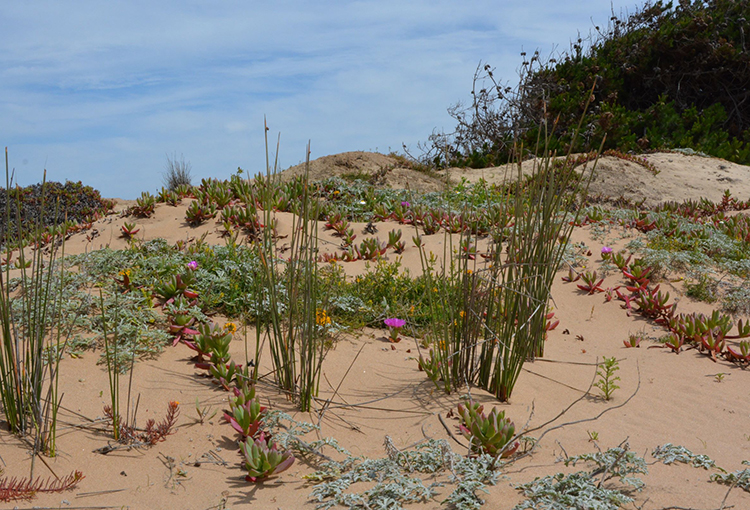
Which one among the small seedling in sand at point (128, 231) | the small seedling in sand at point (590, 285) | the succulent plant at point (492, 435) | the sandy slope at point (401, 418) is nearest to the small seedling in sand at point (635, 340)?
the sandy slope at point (401, 418)

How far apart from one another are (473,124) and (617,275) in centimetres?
1047

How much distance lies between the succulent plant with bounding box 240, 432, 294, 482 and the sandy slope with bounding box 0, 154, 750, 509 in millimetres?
51

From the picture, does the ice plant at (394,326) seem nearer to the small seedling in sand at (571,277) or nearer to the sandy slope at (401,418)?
the sandy slope at (401,418)

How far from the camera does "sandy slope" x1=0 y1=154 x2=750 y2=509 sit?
2412mm

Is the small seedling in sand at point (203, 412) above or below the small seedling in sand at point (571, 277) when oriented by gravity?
below

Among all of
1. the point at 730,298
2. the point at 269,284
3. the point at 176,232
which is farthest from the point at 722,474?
the point at 176,232

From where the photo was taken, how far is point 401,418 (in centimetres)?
315

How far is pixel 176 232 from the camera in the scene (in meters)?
7.05

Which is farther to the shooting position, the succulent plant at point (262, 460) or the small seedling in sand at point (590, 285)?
the small seedling in sand at point (590, 285)

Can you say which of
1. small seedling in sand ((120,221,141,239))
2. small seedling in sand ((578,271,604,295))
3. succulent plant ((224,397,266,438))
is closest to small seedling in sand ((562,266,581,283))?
small seedling in sand ((578,271,604,295))

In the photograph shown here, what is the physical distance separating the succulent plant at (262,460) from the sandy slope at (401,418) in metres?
0.05

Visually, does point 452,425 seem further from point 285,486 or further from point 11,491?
point 11,491

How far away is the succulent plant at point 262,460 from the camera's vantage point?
8.02 ft

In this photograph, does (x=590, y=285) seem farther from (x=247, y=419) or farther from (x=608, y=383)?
(x=247, y=419)
